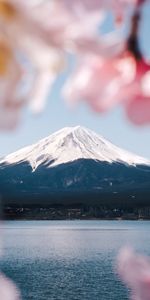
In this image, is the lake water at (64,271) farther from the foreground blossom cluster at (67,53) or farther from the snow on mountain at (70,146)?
the foreground blossom cluster at (67,53)

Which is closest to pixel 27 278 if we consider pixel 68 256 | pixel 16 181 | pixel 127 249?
pixel 68 256

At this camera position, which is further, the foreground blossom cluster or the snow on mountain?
the snow on mountain

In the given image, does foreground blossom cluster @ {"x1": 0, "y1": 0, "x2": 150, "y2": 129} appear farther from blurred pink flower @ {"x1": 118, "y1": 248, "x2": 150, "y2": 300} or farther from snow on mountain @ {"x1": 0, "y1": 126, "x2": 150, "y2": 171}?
snow on mountain @ {"x1": 0, "y1": 126, "x2": 150, "y2": 171}

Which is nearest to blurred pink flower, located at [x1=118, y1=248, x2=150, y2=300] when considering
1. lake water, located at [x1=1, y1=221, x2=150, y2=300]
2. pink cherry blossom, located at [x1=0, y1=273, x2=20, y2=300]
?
pink cherry blossom, located at [x1=0, y1=273, x2=20, y2=300]

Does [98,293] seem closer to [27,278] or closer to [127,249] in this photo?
[27,278]

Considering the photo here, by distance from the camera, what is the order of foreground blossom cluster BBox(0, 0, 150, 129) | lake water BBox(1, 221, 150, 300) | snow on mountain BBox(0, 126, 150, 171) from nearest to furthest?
foreground blossom cluster BBox(0, 0, 150, 129) < snow on mountain BBox(0, 126, 150, 171) < lake water BBox(1, 221, 150, 300)

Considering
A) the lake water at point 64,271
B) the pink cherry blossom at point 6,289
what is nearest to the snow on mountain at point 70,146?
the pink cherry blossom at point 6,289
